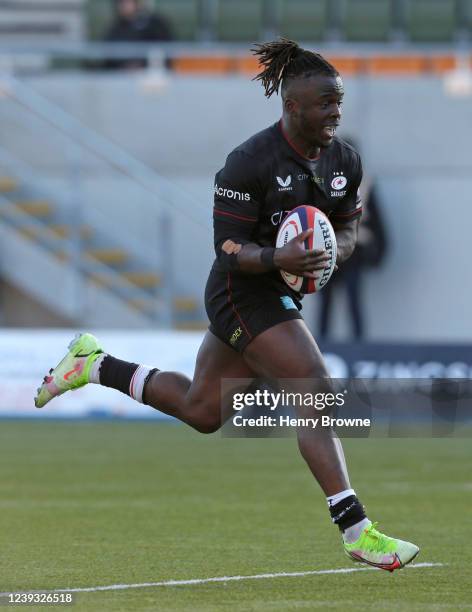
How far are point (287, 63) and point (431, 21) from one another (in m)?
14.5

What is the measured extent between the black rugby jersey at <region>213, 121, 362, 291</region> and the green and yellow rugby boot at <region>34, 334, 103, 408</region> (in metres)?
1.21

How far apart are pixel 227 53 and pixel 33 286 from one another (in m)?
4.00

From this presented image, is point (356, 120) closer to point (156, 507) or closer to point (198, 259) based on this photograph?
point (198, 259)

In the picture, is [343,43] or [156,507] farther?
[343,43]

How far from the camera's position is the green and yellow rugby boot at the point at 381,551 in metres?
6.17

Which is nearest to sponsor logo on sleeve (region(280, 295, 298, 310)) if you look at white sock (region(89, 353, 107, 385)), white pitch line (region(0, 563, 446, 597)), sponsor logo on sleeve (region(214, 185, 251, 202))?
sponsor logo on sleeve (region(214, 185, 251, 202))

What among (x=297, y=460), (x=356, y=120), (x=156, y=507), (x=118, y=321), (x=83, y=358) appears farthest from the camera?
(x=356, y=120)

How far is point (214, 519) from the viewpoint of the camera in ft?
28.8

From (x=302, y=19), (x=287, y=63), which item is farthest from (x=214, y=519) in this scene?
(x=302, y=19)

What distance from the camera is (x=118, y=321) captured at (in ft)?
61.0

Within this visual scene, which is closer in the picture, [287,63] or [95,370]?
[287,63]

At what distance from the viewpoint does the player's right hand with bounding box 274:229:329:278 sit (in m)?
6.35

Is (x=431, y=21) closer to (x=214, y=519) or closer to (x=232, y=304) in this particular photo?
(x=214, y=519)

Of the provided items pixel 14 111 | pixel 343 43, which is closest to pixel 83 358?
pixel 14 111
